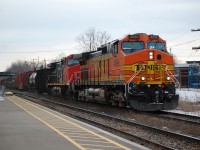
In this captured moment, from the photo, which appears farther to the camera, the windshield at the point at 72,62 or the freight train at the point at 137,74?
the windshield at the point at 72,62

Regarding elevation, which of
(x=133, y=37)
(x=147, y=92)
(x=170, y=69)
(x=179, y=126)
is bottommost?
(x=179, y=126)

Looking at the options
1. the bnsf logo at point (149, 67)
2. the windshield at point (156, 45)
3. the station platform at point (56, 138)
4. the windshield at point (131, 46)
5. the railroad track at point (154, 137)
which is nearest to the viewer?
the station platform at point (56, 138)

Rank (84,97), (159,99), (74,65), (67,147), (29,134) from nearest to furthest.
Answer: (67,147) < (29,134) < (159,99) < (84,97) < (74,65)

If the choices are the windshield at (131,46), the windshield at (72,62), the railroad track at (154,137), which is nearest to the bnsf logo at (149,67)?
the windshield at (131,46)

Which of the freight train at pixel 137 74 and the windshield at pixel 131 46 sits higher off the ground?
the windshield at pixel 131 46

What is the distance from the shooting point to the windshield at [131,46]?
19.5m

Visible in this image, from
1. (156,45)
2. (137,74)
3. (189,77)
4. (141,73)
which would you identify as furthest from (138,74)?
(189,77)

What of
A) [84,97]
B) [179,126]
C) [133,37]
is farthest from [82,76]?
[179,126]

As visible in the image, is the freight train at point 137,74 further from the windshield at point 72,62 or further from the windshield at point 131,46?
the windshield at point 72,62

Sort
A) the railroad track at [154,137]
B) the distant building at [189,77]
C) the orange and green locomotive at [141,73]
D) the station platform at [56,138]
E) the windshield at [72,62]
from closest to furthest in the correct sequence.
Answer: the station platform at [56,138] → the railroad track at [154,137] → the orange and green locomotive at [141,73] → the windshield at [72,62] → the distant building at [189,77]

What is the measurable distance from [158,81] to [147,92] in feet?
2.83

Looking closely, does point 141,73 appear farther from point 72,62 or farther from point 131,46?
point 72,62

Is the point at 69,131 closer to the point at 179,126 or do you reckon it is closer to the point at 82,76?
the point at 179,126

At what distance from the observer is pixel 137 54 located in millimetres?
18672
